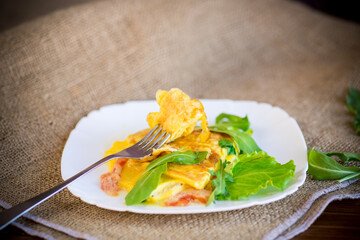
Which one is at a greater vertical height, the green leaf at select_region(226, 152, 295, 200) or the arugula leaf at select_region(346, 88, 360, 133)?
the green leaf at select_region(226, 152, 295, 200)

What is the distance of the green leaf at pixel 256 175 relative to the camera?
222 cm

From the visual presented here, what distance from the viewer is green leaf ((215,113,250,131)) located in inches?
116

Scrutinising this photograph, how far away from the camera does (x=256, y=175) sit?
7.65 feet

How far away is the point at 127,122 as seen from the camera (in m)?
3.27

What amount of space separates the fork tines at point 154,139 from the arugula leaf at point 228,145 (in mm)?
377

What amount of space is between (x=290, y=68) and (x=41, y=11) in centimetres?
346

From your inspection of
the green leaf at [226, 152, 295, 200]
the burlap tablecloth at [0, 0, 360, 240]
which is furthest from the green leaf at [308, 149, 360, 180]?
the green leaf at [226, 152, 295, 200]

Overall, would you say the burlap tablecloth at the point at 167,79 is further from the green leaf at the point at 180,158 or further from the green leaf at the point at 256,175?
the green leaf at the point at 180,158

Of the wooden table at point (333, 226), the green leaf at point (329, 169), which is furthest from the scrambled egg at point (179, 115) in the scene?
the wooden table at point (333, 226)

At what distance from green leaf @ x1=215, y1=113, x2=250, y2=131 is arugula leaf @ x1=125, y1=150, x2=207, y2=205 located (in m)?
0.60

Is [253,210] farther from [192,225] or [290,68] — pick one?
[290,68]

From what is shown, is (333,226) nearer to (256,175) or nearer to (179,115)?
(256,175)

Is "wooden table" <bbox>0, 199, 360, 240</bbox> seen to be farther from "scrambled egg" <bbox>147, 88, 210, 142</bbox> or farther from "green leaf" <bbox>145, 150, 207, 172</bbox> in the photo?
"scrambled egg" <bbox>147, 88, 210, 142</bbox>

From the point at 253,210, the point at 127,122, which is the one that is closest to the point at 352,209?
the point at 253,210
